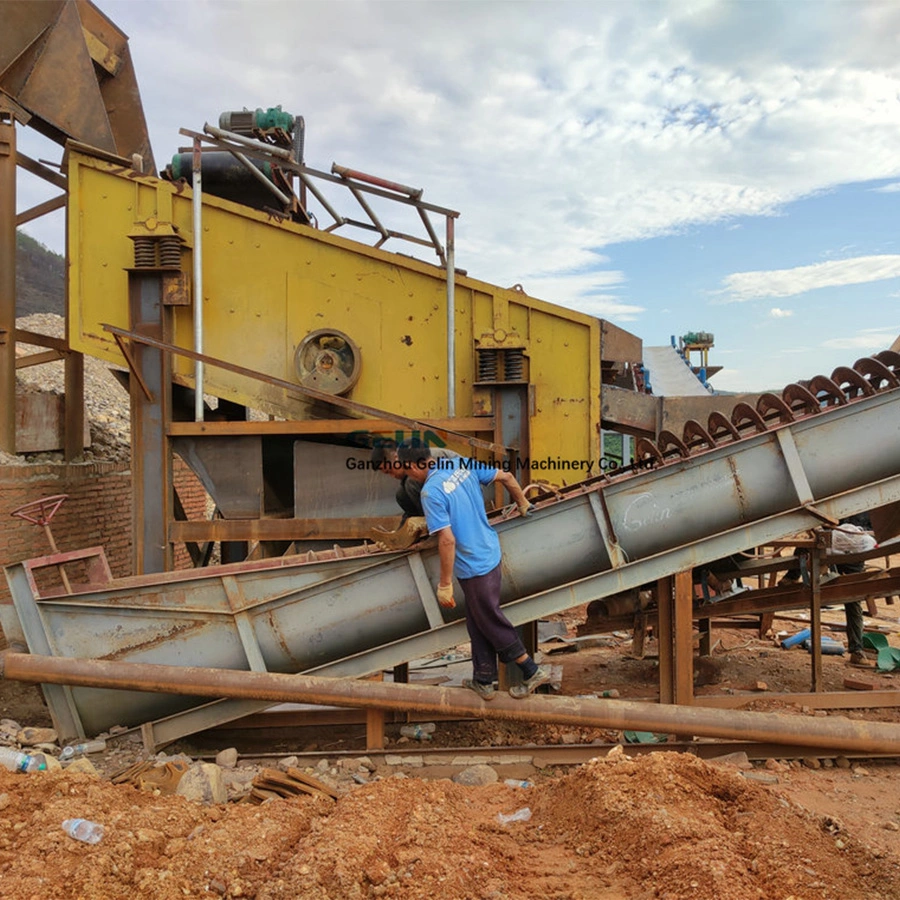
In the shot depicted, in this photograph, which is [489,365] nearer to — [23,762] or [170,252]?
[170,252]

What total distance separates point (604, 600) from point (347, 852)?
9.98 ft

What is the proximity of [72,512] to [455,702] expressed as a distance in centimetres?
473

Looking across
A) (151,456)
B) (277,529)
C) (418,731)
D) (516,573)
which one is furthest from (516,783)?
(151,456)

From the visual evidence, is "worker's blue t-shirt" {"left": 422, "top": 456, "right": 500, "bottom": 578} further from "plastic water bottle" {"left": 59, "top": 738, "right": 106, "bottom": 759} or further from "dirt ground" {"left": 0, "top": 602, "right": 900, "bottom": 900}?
"plastic water bottle" {"left": 59, "top": 738, "right": 106, "bottom": 759}

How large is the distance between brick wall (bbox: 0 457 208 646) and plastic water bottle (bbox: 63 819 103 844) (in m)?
2.90

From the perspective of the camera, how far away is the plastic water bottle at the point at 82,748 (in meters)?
4.02

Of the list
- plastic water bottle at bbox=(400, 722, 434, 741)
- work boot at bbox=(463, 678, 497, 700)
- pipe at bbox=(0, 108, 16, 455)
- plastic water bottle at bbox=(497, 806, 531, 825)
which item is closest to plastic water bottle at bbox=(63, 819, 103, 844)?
plastic water bottle at bbox=(497, 806, 531, 825)

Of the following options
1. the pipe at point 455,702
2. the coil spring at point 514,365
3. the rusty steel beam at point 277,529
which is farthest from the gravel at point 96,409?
the coil spring at point 514,365

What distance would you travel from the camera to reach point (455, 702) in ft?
12.0

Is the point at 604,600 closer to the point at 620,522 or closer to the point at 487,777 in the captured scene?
the point at 620,522

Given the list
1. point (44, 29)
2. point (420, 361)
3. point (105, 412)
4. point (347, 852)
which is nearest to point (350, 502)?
point (420, 361)

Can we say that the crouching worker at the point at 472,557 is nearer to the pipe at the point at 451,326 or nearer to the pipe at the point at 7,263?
the pipe at the point at 451,326

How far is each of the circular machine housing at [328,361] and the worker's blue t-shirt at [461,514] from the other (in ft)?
5.84

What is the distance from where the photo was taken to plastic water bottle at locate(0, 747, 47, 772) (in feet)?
11.6
